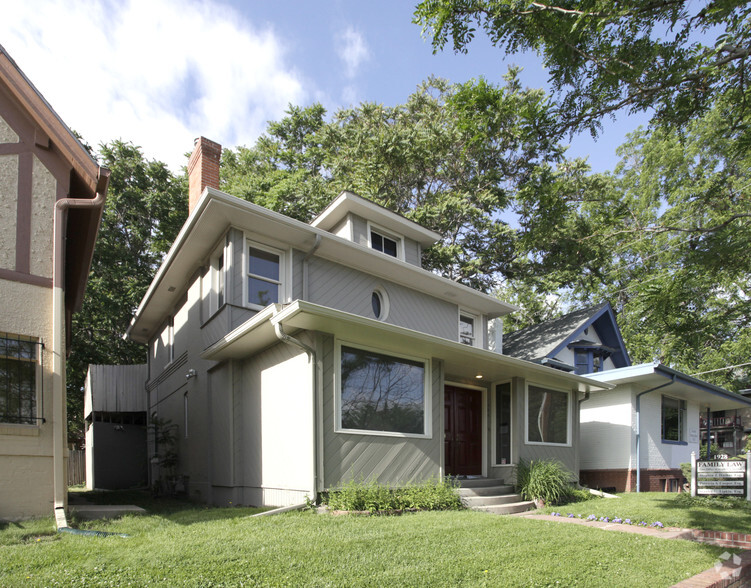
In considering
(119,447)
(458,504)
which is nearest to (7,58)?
(458,504)

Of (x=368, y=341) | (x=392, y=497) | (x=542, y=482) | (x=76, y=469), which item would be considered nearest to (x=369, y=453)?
(x=392, y=497)

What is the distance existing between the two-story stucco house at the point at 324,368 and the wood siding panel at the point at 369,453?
23 millimetres

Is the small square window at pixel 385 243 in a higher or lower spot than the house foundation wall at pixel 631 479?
higher

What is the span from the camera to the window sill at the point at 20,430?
636 cm

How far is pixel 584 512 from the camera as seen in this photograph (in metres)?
9.22

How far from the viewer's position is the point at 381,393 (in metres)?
8.89

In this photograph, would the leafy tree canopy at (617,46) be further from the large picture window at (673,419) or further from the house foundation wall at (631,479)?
the large picture window at (673,419)

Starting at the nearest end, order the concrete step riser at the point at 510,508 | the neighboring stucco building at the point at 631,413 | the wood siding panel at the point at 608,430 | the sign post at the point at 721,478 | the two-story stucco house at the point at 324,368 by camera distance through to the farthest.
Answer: the two-story stucco house at the point at 324,368
the concrete step riser at the point at 510,508
the sign post at the point at 721,478
the neighboring stucco building at the point at 631,413
the wood siding panel at the point at 608,430

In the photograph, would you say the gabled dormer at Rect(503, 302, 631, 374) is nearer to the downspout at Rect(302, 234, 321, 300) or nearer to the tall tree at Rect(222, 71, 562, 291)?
the tall tree at Rect(222, 71, 562, 291)

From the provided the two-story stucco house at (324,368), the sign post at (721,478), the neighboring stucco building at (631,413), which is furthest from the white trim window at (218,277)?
the neighboring stucco building at (631,413)

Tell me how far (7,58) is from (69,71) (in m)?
1.20

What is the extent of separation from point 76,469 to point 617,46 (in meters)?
21.0

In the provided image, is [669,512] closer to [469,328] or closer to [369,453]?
[369,453]

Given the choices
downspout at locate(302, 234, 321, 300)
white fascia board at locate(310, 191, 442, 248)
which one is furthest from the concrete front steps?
white fascia board at locate(310, 191, 442, 248)
